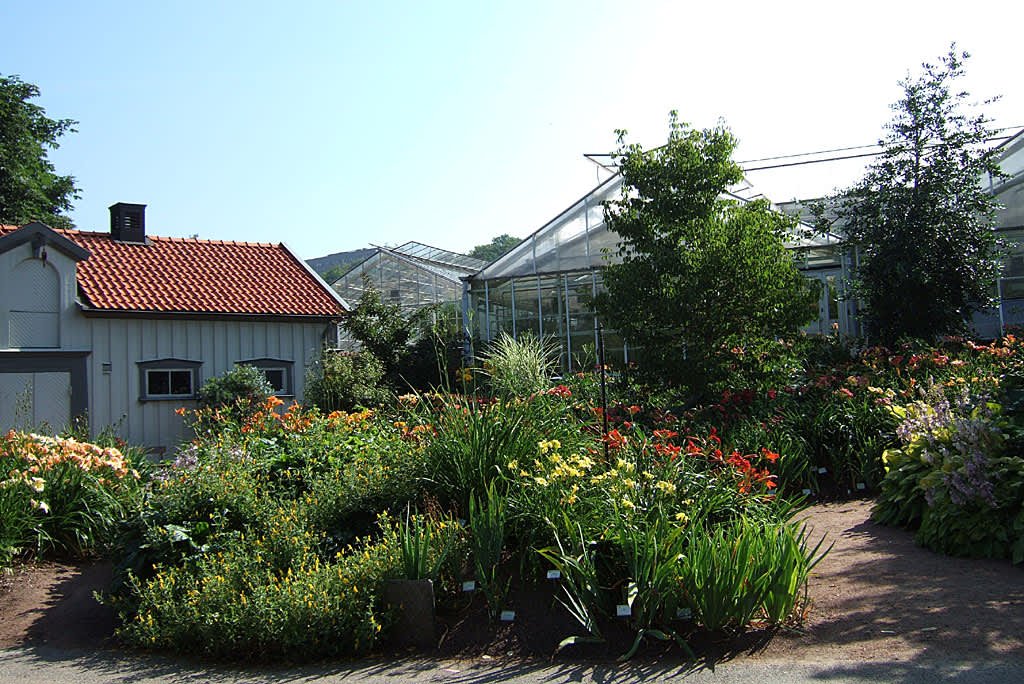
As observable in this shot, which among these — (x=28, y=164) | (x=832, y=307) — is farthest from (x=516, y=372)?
(x=28, y=164)

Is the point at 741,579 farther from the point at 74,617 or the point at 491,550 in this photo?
the point at 74,617

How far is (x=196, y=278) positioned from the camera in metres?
17.0

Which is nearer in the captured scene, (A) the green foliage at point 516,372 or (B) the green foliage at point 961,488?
(B) the green foliage at point 961,488

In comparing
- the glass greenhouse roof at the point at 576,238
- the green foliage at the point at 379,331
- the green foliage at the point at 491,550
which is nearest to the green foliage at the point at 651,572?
the green foliage at the point at 491,550

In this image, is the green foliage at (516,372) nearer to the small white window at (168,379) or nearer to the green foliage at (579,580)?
the green foliage at (579,580)

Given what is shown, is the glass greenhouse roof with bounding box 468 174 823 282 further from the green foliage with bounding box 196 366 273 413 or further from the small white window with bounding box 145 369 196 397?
the small white window with bounding box 145 369 196 397

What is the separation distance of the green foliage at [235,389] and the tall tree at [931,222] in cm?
1132

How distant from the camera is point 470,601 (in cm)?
519

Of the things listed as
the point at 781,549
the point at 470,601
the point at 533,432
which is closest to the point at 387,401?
the point at 533,432

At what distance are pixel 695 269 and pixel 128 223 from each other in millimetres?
13434

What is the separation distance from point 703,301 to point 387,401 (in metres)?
6.86

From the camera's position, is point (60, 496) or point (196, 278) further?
point (196, 278)

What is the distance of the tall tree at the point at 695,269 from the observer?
32.1 ft

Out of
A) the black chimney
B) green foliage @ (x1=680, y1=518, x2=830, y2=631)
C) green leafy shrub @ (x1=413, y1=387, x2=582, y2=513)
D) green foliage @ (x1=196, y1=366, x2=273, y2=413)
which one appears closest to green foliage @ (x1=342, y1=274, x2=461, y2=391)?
green foliage @ (x1=196, y1=366, x2=273, y2=413)
